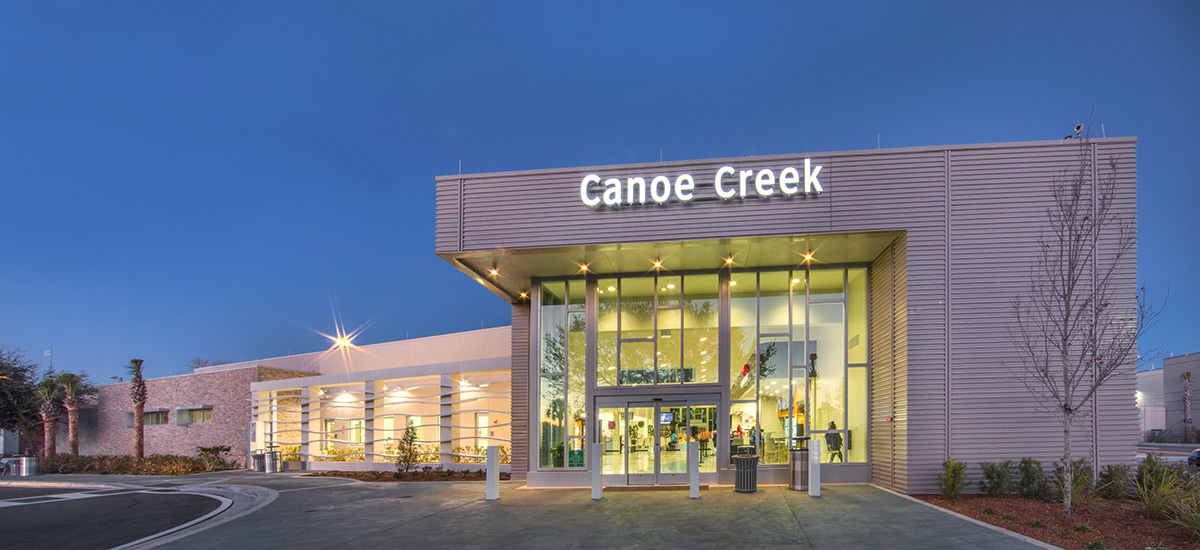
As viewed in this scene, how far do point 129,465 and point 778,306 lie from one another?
2760cm

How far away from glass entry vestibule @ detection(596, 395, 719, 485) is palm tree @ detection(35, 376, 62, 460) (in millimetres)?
32567

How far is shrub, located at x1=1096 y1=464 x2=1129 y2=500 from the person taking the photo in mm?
11711

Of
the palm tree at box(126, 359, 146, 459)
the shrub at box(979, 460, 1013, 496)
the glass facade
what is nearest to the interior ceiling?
the glass facade

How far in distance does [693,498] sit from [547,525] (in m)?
3.66

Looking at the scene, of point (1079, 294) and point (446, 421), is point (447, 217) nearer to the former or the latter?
point (446, 421)

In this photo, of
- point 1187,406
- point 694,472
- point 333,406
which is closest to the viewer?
point 694,472

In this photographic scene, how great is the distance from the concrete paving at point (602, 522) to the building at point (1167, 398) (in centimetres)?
5080

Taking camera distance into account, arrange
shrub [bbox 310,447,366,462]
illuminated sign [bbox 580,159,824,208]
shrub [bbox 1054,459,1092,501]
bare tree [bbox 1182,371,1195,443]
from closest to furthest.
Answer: shrub [bbox 1054,459,1092,501], illuminated sign [bbox 580,159,824,208], shrub [bbox 310,447,366,462], bare tree [bbox 1182,371,1195,443]

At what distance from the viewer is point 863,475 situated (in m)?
14.9

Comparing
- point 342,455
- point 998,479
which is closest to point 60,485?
point 342,455

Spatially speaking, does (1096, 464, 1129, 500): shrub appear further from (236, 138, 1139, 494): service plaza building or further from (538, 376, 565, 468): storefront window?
(538, 376, 565, 468): storefront window

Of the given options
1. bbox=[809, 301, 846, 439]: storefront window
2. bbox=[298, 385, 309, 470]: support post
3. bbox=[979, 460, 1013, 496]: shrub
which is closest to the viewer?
bbox=[979, 460, 1013, 496]: shrub

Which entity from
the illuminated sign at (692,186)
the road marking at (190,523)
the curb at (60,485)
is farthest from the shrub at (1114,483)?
the curb at (60,485)

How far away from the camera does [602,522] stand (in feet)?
36.7
